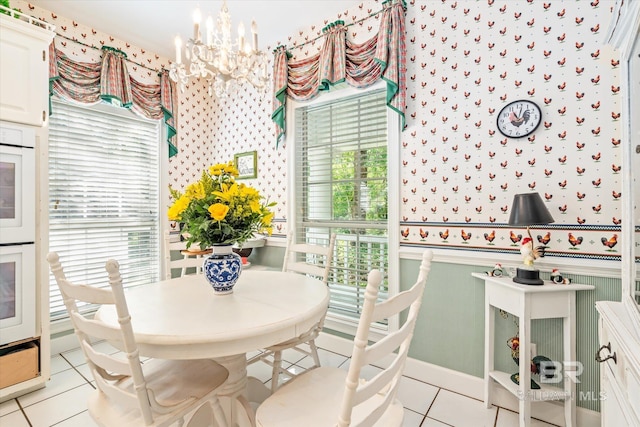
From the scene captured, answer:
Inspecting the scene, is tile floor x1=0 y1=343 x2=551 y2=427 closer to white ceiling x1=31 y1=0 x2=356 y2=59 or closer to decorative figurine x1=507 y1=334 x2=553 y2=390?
decorative figurine x1=507 y1=334 x2=553 y2=390

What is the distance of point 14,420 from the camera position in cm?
177

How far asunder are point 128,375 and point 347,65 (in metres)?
2.49

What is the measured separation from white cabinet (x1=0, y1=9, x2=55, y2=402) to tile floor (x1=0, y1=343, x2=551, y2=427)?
0.12 meters

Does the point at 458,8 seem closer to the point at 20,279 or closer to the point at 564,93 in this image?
the point at 564,93

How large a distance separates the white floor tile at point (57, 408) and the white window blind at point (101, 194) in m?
0.91

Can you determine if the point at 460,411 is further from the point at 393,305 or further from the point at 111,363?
the point at 111,363

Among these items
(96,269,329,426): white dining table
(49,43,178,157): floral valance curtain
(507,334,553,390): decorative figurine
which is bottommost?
(507,334,553,390): decorative figurine

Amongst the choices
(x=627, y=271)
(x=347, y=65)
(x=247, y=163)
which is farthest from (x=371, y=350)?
(x=247, y=163)

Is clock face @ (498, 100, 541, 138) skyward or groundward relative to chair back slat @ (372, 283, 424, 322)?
skyward

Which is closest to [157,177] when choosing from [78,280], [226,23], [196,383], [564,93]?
[78,280]

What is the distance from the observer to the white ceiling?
98.0 inches

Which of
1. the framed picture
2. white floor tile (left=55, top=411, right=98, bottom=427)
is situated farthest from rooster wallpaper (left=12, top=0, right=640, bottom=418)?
white floor tile (left=55, top=411, right=98, bottom=427)

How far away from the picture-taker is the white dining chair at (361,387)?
81 centimetres

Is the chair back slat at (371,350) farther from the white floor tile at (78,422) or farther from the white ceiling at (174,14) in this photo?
the white ceiling at (174,14)
